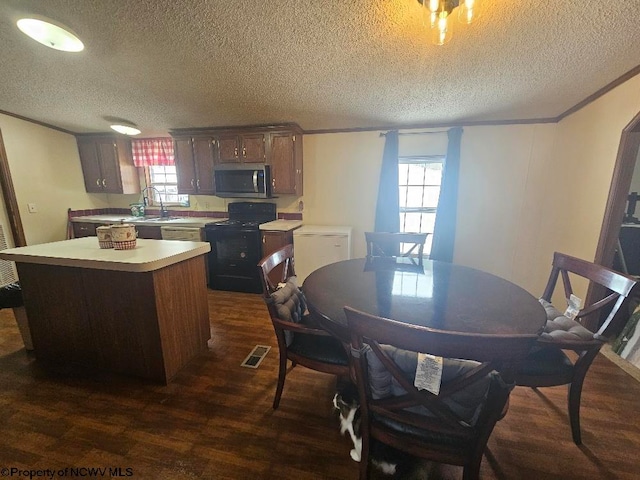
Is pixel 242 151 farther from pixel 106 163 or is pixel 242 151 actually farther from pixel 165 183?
pixel 106 163

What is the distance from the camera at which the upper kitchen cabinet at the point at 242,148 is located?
342cm

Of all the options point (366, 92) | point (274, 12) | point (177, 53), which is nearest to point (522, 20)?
point (366, 92)

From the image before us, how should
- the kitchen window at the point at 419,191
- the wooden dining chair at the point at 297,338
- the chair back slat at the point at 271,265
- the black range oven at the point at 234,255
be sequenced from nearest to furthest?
1. the wooden dining chair at the point at 297,338
2. the chair back slat at the point at 271,265
3. the black range oven at the point at 234,255
4. the kitchen window at the point at 419,191

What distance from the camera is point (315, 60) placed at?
2.07m

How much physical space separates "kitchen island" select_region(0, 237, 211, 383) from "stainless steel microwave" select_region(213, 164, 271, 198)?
5.28 feet

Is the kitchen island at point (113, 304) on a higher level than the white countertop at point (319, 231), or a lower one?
lower

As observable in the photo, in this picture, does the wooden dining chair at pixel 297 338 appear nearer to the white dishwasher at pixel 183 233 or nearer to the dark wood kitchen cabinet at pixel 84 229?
the white dishwasher at pixel 183 233

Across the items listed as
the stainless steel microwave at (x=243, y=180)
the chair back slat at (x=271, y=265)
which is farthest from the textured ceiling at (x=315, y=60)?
the chair back slat at (x=271, y=265)

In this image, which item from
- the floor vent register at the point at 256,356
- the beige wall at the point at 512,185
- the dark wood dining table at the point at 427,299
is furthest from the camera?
the beige wall at the point at 512,185

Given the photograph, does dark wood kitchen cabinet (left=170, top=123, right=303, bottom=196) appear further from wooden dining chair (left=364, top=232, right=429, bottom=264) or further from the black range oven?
wooden dining chair (left=364, top=232, right=429, bottom=264)

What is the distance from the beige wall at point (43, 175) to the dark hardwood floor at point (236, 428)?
2.71 metres

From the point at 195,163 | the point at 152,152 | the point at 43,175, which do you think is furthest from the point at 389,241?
the point at 43,175

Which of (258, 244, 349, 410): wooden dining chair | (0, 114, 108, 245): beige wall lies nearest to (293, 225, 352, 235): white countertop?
(258, 244, 349, 410): wooden dining chair

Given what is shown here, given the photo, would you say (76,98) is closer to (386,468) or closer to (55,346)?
(55,346)
